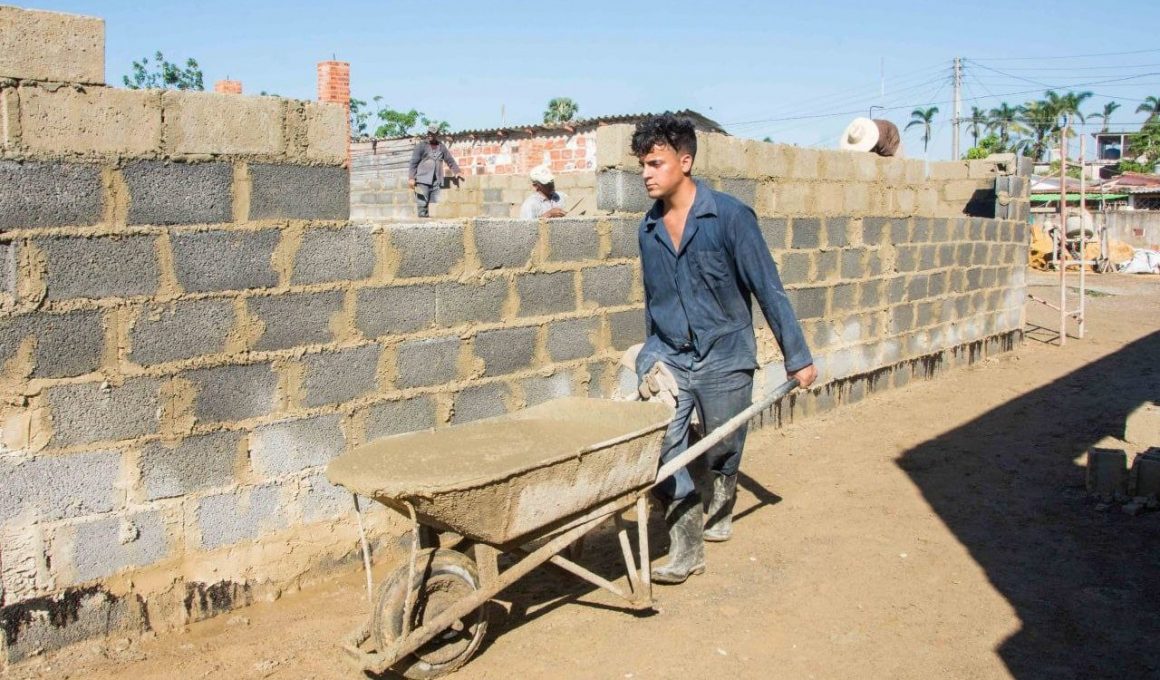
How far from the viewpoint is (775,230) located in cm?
690

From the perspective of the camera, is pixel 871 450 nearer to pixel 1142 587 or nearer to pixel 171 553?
pixel 1142 587

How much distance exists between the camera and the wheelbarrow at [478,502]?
10.5 feet

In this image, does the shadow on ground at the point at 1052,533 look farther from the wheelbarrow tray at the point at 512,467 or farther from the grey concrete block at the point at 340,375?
the grey concrete block at the point at 340,375

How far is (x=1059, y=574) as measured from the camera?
457cm

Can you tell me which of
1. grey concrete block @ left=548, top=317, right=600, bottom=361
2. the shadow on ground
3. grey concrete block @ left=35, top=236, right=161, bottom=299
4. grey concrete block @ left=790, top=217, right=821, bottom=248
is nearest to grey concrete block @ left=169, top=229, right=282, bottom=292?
grey concrete block @ left=35, top=236, right=161, bottom=299

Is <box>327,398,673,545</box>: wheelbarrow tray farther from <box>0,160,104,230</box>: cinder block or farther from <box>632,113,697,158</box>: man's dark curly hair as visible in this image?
<box>0,160,104,230</box>: cinder block

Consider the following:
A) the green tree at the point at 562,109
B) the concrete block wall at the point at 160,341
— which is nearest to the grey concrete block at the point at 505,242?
the concrete block wall at the point at 160,341

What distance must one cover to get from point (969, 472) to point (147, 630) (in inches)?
187

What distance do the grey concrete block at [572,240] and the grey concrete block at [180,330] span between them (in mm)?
1761

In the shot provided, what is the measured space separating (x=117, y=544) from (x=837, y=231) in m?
5.38

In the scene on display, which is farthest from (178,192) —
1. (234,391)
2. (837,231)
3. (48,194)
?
(837,231)

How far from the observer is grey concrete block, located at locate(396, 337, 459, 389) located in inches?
181

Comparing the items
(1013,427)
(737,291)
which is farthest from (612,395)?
(1013,427)

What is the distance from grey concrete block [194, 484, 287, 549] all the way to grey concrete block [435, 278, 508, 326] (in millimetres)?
1094
